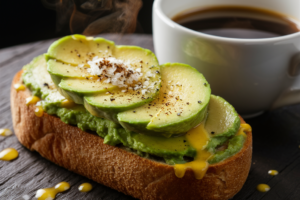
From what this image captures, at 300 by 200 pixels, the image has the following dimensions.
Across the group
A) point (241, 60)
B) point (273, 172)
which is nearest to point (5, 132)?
point (241, 60)

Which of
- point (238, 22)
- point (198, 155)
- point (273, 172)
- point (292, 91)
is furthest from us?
point (238, 22)

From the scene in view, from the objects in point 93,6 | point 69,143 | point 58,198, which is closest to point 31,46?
point 93,6

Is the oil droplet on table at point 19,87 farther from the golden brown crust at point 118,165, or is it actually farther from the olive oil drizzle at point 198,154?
the olive oil drizzle at point 198,154

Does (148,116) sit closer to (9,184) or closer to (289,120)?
(9,184)

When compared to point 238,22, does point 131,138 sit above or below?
below

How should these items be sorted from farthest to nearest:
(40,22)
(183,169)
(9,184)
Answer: (40,22), (9,184), (183,169)

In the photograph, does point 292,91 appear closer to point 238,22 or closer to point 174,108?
point 238,22

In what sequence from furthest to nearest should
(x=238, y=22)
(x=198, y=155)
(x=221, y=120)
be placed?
(x=238, y=22)
(x=221, y=120)
(x=198, y=155)
